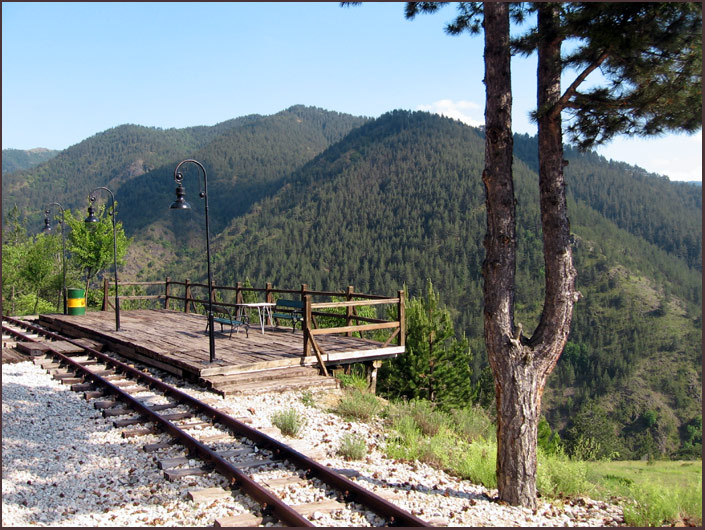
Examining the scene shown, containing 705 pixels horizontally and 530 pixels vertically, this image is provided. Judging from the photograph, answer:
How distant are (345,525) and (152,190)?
172m

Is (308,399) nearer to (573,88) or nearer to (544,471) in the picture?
(544,471)

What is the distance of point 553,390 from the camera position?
291 feet

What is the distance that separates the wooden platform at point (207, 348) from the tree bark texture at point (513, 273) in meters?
5.01

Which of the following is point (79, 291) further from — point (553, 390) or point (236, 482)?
point (553, 390)

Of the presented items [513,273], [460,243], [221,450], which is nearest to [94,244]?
[221,450]

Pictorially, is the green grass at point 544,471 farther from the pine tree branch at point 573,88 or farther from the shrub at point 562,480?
the pine tree branch at point 573,88

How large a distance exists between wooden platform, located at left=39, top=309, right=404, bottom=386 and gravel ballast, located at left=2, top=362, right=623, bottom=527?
6.88 ft

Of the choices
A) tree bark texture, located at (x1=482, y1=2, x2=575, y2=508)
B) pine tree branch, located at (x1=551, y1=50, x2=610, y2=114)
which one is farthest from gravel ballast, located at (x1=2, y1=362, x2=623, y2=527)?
pine tree branch, located at (x1=551, y1=50, x2=610, y2=114)

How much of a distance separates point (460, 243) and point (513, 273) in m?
119

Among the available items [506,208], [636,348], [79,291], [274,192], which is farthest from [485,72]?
[274,192]

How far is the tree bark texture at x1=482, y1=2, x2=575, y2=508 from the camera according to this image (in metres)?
5.23

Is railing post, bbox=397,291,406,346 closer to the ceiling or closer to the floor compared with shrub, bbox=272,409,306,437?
closer to the ceiling

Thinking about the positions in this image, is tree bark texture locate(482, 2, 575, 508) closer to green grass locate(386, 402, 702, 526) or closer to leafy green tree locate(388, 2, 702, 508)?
leafy green tree locate(388, 2, 702, 508)

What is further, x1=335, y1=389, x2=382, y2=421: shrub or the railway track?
x1=335, y1=389, x2=382, y2=421: shrub
